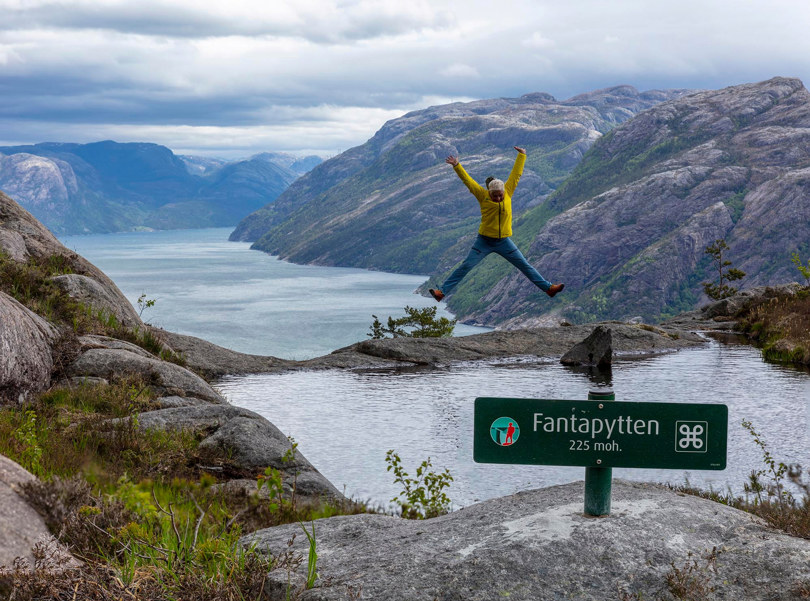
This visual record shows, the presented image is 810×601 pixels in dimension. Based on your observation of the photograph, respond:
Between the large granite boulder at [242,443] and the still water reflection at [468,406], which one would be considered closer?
the large granite boulder at [242,443]

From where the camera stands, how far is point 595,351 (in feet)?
72.3

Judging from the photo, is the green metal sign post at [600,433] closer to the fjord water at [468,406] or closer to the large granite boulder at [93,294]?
the fjord water at [468,406]

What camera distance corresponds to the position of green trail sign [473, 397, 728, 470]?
4.76 m

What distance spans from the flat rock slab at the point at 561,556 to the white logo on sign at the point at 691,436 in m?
0.64

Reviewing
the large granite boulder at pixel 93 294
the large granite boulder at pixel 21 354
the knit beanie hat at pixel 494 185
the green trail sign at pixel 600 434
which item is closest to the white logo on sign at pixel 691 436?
the green trail sign at pixel 600 434

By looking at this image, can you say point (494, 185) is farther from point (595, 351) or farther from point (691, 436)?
point (595, 351)

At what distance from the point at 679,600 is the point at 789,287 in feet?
115

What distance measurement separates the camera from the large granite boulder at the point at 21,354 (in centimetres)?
1008

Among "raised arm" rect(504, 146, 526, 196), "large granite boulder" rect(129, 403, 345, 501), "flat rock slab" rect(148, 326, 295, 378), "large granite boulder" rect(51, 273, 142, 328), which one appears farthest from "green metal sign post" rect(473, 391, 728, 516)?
"flat rock slab" rect(148, 326, 295, 378)

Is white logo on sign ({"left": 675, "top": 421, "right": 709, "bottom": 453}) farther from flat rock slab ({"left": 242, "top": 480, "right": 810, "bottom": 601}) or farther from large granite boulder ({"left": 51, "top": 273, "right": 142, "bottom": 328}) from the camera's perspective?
large granite boulder ({"left": 51, "top": 273, "right": 142, "bottom": 328})

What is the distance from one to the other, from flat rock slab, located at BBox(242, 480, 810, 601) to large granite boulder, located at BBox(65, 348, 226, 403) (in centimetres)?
736

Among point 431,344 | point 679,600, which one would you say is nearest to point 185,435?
point 679,600

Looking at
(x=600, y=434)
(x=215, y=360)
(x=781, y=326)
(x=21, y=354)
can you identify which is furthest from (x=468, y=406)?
(x=781, y=326)

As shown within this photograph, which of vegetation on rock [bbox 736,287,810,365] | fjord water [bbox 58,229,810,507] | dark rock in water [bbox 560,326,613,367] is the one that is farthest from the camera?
vegetation on rock [bbox 736,287,810,365]
